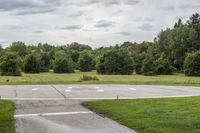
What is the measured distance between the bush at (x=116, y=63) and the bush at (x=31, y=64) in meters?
17.6

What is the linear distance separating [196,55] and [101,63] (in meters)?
27.1

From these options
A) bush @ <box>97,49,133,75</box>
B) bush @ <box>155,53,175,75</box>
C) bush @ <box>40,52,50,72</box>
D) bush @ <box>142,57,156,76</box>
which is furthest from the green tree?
bush @ <box>155,53,175,75</box>

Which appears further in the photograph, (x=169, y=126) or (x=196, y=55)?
(x=196, y=55)

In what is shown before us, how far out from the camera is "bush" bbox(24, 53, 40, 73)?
398 ft

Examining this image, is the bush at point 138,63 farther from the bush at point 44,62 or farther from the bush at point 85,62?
the bush at point 44,62

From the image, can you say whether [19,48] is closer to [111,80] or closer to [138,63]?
[138,63]

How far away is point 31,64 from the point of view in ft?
402

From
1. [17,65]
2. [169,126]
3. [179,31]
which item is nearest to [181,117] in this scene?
[169,126]

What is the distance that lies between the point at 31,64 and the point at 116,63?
79.7 feet

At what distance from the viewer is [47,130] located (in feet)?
38.7

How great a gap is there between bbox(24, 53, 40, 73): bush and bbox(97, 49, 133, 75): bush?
17.6 metres

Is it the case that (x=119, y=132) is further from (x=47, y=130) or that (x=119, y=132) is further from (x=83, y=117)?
(x=83, y=117)

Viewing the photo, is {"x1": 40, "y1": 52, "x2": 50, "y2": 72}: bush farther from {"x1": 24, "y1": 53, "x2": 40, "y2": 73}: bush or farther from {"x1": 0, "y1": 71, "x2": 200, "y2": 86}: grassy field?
{"x1": 0, "y1": 71, "x2": 200, "y2": 86}: grassy field

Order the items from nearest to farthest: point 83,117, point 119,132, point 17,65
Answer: point 119,132
point 83,117
point 17,65
